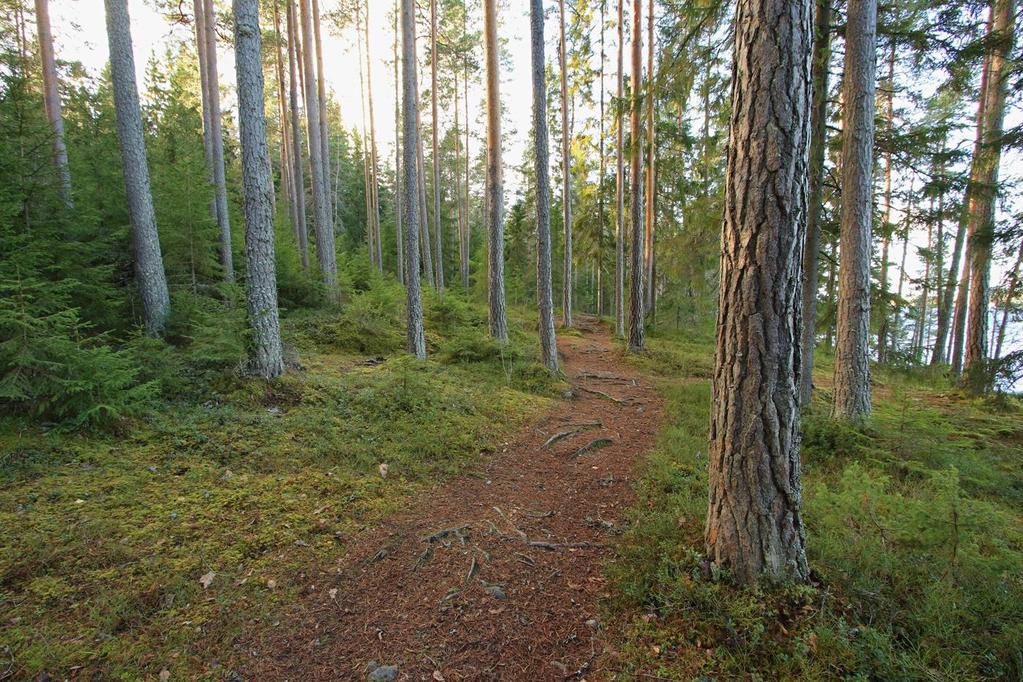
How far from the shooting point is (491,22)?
412 inches

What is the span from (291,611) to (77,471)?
312cm

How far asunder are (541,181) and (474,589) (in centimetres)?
890

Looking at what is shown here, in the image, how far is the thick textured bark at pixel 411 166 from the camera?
32.7 ft

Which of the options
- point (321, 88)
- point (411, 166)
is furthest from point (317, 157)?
point (411, 166)

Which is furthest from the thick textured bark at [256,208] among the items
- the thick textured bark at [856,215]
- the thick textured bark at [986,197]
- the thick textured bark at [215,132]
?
the thick textured bark at [986,197]

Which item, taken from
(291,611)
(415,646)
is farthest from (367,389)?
(415,646)

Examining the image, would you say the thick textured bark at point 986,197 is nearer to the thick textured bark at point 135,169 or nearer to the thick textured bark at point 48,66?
the thick textured bark at point 135,169

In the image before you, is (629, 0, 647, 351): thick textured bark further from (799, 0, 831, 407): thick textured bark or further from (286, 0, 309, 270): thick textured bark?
(286, 0, 309, 270): thick textured bark

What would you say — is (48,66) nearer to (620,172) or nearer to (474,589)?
(474,589)

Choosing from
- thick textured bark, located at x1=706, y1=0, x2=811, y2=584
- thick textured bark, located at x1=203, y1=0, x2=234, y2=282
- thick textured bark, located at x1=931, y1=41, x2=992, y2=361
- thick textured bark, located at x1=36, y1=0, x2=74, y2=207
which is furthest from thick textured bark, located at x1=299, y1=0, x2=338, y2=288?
thick textured bark, located at x1=931, y1=41, x2=992, y2=361

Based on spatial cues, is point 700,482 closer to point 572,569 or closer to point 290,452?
point 572,569

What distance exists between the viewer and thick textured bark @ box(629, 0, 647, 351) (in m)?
12.6

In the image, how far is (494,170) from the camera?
36.6 feet

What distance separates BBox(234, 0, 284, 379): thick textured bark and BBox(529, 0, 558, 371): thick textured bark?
17.6 ft
